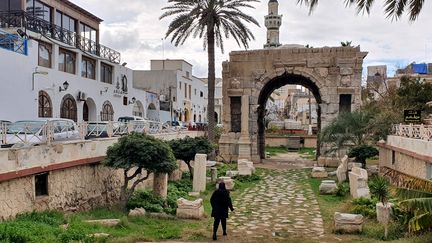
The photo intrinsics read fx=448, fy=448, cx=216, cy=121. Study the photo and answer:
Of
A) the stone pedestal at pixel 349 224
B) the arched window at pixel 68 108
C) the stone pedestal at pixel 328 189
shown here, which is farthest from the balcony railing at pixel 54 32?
the stone pedestal at pixel 349 224

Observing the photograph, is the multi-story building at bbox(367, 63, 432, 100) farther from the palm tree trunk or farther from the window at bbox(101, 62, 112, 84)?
the window at bbox(101, 62, 112, 84)

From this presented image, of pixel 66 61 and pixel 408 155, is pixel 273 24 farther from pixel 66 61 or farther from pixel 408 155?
pixel 408 155

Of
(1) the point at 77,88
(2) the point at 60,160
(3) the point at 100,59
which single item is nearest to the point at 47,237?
(2) the point at 60,160

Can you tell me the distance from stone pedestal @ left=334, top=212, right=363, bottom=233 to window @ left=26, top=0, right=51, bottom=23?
78.3 ft

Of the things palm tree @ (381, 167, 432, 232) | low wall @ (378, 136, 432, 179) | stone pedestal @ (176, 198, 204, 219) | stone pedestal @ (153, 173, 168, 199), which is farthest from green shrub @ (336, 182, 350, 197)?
palm tree @ (381, 167, 432, 232)

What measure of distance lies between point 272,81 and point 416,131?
14857mm

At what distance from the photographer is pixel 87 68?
33.2m

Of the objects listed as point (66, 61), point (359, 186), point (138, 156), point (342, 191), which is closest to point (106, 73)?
point (66, 61)

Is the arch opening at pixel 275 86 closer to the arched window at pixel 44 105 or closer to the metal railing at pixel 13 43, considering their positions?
the arched window at pixel 44 105

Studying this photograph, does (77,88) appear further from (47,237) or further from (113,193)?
(47,237)

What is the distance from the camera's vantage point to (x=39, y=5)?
29062 mm

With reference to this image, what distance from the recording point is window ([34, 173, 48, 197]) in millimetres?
11328

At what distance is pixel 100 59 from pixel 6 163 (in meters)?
26.1

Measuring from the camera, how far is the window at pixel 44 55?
2694cm
